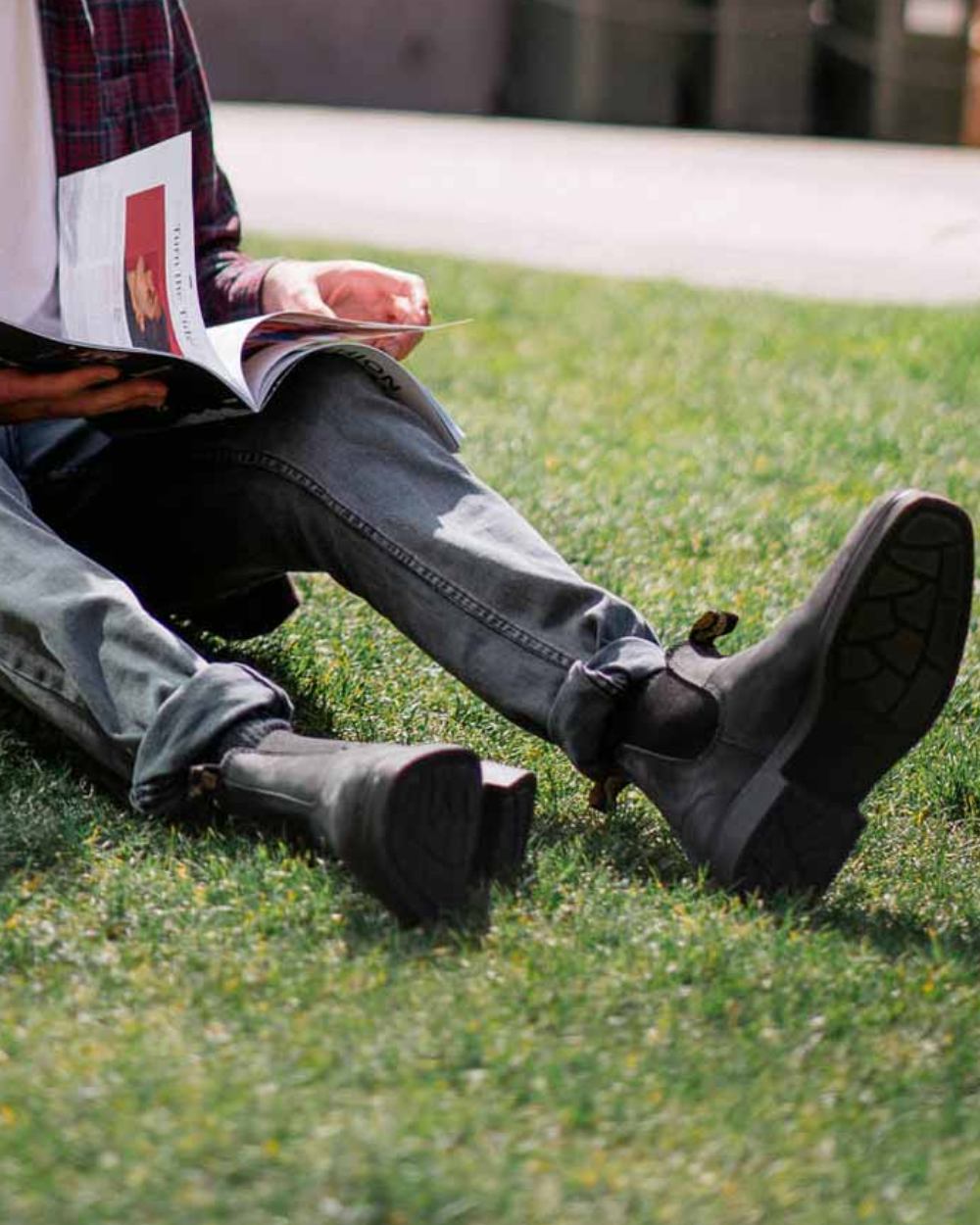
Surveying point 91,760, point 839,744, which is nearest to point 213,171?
point 91,760

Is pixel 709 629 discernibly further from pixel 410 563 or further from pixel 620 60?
pixel 620 60

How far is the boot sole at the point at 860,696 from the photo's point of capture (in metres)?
2.15

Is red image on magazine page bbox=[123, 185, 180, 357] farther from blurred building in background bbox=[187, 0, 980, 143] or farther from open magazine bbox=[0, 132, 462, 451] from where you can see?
blurred building in background bbox=[187, 0, 980, 143]

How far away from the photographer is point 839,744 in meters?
2.22

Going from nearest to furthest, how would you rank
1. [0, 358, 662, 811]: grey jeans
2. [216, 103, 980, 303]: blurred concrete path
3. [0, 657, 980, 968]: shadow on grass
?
[0, 657, 980, 968]: shadow on grass → [0, 358, 662, 811]: grey jeans → [216, 103, 980, 303]: blurred concrete path

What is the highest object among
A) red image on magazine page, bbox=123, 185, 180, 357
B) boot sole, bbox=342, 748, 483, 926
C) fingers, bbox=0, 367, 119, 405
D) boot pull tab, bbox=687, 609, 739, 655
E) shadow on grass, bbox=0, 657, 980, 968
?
red image on magazine page, bbox=123, 185, 180, 357

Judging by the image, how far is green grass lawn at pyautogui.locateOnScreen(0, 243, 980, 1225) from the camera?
173 cm

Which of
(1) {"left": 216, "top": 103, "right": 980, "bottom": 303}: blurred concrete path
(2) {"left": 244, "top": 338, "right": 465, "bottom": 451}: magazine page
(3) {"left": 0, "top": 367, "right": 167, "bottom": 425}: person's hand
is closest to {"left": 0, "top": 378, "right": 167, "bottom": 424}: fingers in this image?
(3) {"left": 0, "top": 367, "right": 167, "bottom": 425}: person's hand

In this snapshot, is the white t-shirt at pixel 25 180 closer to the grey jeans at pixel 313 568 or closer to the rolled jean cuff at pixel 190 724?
the grey jeans at pixel 313 568

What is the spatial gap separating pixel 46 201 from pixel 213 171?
0.35 m

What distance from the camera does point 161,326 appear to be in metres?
2.62

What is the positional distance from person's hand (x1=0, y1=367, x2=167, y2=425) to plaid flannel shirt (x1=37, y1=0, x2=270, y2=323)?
1.17ft

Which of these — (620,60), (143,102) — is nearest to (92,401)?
(143,102)

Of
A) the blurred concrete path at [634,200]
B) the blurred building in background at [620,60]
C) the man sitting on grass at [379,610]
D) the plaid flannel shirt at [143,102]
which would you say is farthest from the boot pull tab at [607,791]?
the blurred building in background at [620,60]
